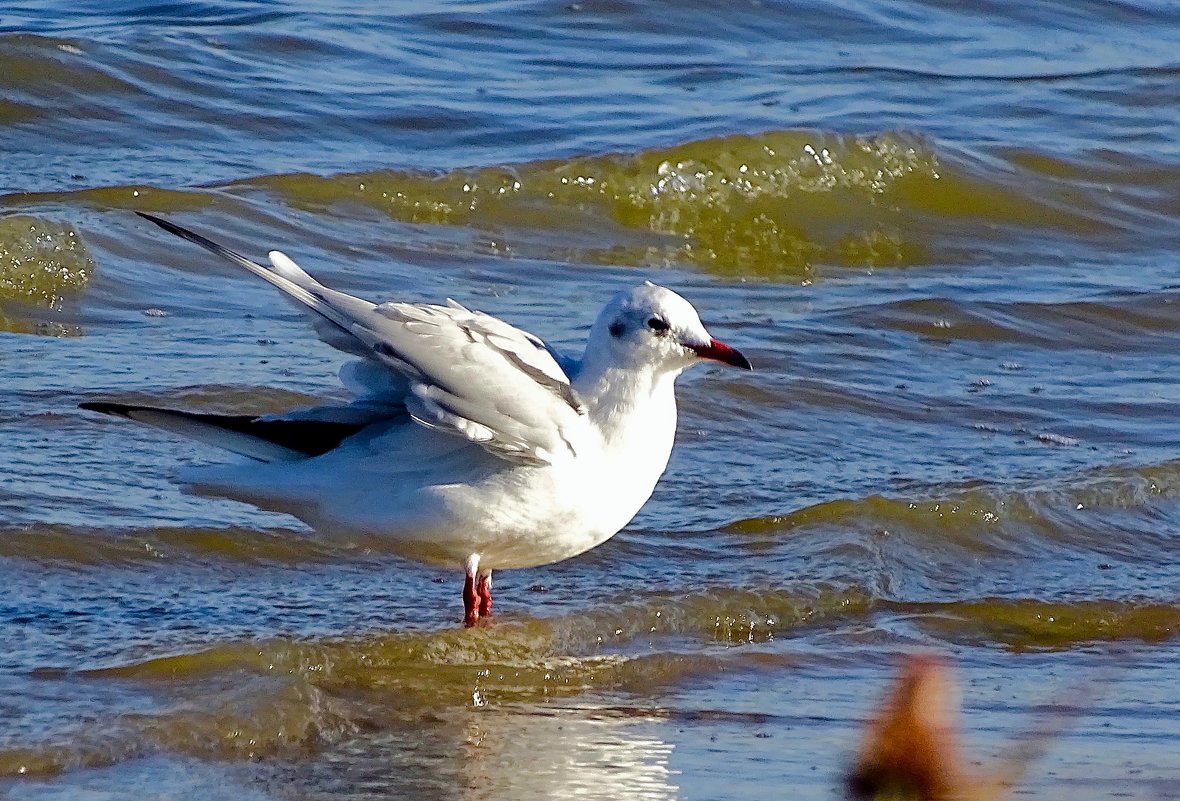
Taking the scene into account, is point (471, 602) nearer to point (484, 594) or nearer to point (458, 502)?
point (484, 594)

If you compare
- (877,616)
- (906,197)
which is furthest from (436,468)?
(906,197)

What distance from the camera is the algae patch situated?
23.5 feet

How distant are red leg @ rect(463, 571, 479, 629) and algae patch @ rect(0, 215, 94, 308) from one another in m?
3.06

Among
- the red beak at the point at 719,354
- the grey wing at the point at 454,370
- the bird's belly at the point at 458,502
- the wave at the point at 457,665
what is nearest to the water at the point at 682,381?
the wave at the point at 457,665

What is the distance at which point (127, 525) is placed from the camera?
505 centimetres

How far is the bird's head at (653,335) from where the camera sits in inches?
174

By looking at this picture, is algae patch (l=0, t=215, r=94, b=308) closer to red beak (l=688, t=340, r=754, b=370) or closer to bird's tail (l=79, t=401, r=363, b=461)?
bird's tail (l=79, t=401, r=363, b=461)

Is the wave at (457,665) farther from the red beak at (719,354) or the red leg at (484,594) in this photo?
the red beak at (719,354)

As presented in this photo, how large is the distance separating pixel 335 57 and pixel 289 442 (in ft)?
23.7

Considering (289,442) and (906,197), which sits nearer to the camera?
(289,442)

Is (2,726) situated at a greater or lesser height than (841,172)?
lesser

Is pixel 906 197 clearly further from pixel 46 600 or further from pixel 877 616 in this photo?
pixel 46 600

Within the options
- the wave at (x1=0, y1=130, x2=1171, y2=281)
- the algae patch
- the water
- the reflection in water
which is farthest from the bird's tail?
the wave at (x1=0, y1=130, x2=1171, y2=281)

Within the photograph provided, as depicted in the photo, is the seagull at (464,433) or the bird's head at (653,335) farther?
the bird's head at (653,335)
